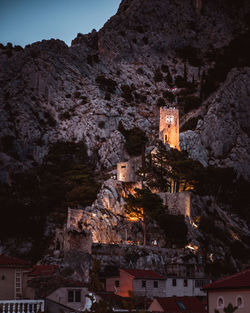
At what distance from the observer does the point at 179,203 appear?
9762 centimetres

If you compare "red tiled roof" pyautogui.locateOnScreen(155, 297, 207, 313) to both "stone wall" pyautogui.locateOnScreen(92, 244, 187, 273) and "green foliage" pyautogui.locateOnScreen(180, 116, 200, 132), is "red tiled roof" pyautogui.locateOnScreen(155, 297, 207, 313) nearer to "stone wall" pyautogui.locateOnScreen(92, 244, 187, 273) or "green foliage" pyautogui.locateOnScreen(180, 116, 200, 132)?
"stone wall" pyautogui.locateOnScreen(92, 244, 187, 273)

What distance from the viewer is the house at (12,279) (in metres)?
35.3

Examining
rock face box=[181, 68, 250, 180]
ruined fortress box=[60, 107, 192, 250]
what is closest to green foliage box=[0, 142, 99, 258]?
ruined fortress box=[60, 107, 192, 250]

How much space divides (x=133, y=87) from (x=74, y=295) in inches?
5038

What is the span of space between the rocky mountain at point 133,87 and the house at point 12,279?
64053 millimetres

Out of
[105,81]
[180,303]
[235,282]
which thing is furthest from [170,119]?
[235,282]

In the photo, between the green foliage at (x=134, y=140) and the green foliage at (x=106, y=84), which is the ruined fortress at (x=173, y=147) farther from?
the green foliage at (x=106, y=84)

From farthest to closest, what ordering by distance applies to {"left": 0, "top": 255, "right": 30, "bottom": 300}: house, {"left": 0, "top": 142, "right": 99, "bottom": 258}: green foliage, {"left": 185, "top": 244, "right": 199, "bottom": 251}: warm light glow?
{"left": 0, "top": 142, "right": 99, "bottom": 258}: green foliage → {"left": 185, "top": 244, "right": 199, "bottom": 251}: warm light glow → {"left": 0, "top": 255, "right": 30, "bottom": 300}: house

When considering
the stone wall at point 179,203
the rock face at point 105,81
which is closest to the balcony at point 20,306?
the stone wall at point 179,203

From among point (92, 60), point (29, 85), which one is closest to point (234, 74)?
point (92, 60)

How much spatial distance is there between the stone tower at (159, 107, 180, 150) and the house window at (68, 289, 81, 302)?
80.5 m

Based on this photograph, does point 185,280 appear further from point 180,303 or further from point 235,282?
point 235,282

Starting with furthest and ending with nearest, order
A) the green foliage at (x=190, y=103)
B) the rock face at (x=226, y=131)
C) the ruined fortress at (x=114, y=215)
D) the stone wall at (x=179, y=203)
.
→ the green foliage at (x=190, y=103) < the rock face at (x=226, y=131) < the stone wall at (x=179, y=203) < the ruined fortress at (x=114, y=215)

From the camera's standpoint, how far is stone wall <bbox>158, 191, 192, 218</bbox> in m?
97.0
